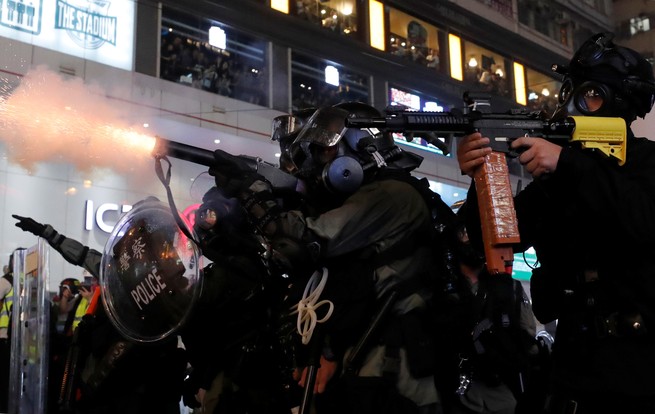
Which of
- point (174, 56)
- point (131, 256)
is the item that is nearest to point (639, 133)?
point (131, 256)

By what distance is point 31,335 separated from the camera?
12.4 ft

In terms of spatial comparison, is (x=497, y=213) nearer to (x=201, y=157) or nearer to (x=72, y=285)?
(x=201, y=157)

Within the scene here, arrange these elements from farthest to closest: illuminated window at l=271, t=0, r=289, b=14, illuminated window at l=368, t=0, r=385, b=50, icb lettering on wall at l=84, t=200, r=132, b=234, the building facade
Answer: illuminated window at l=368, t=0, r=385, b=50 → illuminated window at l=271, t=0, r=289, b=14 → icb lettering on wall at l=84, t=200, r=132, b=234 → the building facade

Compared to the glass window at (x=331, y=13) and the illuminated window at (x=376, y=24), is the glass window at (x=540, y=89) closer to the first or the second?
the illuminated window at (x=376, y=24)

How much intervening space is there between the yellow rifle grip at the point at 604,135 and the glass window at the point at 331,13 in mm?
8440

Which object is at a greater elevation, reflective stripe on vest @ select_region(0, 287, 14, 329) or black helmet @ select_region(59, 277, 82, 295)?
black helmet @ select_region(59, 277, 82, 295)

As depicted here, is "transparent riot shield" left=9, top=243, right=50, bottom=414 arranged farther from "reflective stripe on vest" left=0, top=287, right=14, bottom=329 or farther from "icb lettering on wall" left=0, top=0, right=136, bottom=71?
"icb lettering on wall" left=0, top=0, right=136, bottom=71

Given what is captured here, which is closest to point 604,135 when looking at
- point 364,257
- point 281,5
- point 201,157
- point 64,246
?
point 364,257

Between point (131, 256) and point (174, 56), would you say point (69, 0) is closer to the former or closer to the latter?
point (174, 56)

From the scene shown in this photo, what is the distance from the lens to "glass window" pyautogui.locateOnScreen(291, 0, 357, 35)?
9.87 meters

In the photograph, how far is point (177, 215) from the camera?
109 inches

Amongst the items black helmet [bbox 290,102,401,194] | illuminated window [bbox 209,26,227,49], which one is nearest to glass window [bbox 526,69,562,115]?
illuminated window [bbox 209,26,227,49]

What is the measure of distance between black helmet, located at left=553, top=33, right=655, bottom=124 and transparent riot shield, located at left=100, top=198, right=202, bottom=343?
1.58 metres

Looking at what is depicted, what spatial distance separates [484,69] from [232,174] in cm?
810
